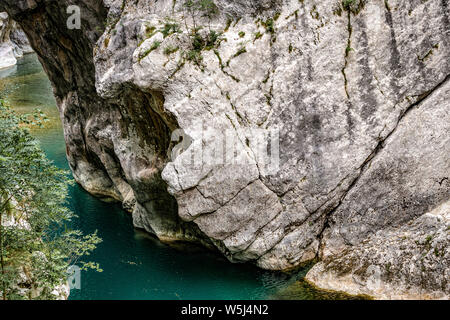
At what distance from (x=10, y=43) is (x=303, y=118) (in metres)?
59.0

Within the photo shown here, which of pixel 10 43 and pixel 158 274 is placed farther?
pixel 10 43

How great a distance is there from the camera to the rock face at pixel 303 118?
45.8ft

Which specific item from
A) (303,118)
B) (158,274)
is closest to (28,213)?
(158,274)

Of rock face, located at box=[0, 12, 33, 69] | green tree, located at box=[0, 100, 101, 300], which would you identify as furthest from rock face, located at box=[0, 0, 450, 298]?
rock face, located at box=[0, 12, 33, 69]

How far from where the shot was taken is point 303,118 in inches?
564

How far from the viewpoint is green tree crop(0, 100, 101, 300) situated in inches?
405

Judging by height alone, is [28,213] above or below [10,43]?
below

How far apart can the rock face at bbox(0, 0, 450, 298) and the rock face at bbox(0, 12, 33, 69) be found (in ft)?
163

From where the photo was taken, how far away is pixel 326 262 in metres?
14.8

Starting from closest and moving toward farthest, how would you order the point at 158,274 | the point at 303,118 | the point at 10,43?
the point at 303,118
the point at 158,274
the point at 10,43

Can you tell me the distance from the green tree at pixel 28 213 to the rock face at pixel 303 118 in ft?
13.9

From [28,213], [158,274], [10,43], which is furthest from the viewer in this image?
[10,43]

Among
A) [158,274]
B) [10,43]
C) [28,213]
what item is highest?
[10,43]

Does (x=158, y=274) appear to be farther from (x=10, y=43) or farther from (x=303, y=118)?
(x=10, y=43)
